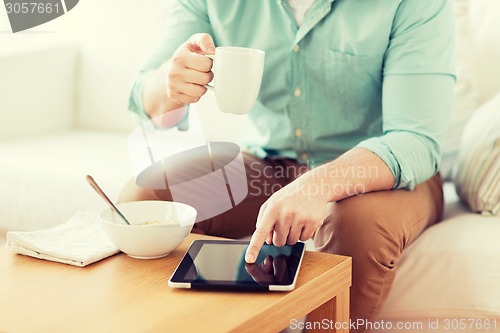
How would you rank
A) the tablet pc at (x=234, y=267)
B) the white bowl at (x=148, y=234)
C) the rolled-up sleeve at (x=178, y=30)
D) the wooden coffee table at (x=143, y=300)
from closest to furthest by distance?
1. the wooden coffee table at (x=143, y=300)
2. the tablet pc at (x=234, y=267)
3. the white bowl at (x=148, y=234)
4. the rolled-up sleeve at (x=178, y=30)

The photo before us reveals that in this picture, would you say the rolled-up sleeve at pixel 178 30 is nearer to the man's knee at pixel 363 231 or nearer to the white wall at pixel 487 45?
the man's knee at pixel 363 231

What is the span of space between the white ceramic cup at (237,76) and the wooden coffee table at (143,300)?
258 millimetres

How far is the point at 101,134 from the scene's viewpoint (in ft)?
Answer: 7.83

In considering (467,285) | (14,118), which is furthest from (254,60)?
(14,118)

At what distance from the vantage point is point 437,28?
59.2 inches

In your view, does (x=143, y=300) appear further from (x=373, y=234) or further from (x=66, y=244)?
(x=373, y=234)

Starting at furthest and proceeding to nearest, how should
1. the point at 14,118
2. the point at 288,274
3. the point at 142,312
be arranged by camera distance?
the point at 14,118, the point at 288,274, the point at 142,312

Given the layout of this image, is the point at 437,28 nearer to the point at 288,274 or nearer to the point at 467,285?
the point at 467,285

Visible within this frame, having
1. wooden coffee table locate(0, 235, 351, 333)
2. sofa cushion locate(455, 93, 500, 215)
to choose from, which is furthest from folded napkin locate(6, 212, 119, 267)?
sofa cushion locate(455, 93, 500, 215)

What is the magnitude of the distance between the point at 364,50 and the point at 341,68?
6 cm

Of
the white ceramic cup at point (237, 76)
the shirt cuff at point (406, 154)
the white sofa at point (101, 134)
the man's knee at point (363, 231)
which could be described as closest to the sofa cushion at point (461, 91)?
the white sofa at point (101, 134)

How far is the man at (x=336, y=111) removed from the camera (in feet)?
4.43

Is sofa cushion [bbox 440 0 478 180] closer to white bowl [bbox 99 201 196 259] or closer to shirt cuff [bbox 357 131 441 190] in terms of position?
shirt cuff [bbox 357 131 441 190]

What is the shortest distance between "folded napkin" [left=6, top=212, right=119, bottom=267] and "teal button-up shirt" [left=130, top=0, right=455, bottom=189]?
1.28 ft
